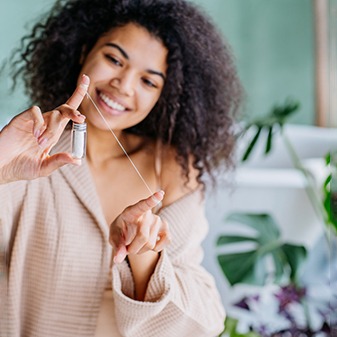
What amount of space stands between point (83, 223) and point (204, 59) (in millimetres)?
144

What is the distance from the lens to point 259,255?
108cm

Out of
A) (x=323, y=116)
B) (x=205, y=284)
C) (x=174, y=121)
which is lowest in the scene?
(x=323, y=116)

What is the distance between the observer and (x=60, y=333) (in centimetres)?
50

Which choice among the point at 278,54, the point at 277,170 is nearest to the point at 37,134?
the point at 277,170

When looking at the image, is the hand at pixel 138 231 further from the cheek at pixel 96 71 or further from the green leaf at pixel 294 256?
the green leaf at pixel 294 256

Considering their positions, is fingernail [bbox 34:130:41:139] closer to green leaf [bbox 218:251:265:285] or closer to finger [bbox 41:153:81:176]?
finger [bbox 41:153:81:176]

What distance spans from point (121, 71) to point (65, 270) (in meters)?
0.14

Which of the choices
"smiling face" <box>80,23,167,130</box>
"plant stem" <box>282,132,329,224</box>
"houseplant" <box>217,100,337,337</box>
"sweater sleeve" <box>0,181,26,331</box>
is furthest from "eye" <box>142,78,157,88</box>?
"plant stem" <box>282,132,329,224</box>

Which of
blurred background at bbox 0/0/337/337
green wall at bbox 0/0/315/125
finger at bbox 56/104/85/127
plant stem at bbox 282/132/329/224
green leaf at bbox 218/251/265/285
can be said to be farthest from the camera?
green wall at bbox 0/0/315/125

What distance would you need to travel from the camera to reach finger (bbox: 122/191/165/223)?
1.45 ft

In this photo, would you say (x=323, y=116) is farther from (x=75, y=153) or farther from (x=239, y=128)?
(x=75, y=153)

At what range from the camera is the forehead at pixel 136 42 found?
1.56 feet

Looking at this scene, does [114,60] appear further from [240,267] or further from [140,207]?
[240,267]

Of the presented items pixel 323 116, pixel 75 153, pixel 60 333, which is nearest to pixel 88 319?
pixel 60 333
